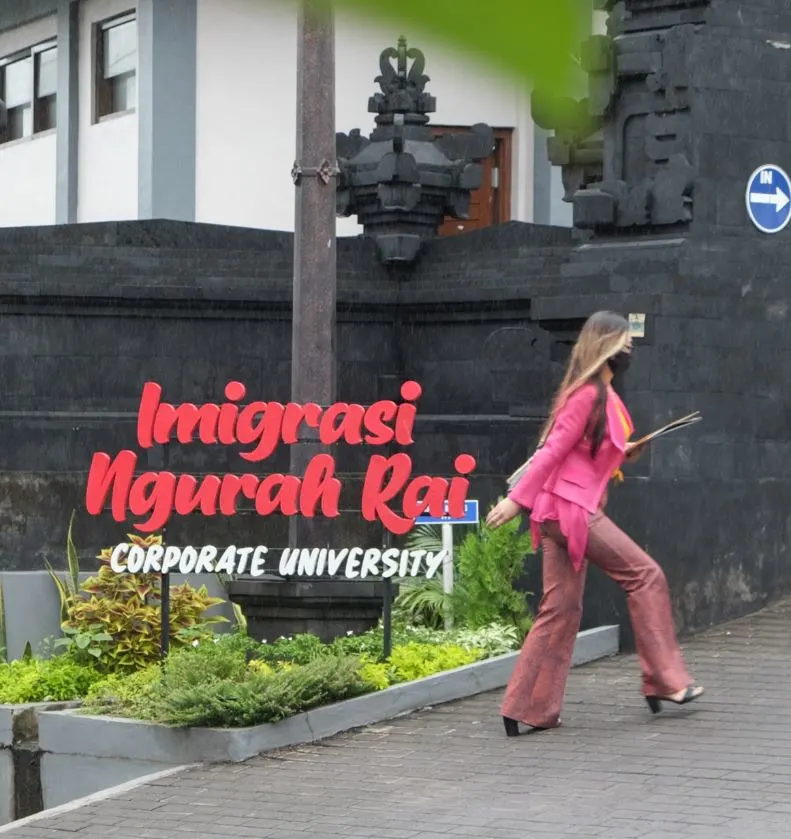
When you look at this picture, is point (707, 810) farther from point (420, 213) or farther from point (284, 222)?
point (284, 222)

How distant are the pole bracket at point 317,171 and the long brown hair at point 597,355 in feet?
8.87

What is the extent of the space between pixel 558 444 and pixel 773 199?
385 centimetres

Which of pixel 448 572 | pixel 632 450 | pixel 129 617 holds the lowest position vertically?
pixel 129 617

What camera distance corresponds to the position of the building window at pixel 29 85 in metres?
1.54

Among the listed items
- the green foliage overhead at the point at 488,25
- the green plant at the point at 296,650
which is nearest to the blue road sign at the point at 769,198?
the green plant at the point at 296,650

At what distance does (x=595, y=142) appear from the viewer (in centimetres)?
1156

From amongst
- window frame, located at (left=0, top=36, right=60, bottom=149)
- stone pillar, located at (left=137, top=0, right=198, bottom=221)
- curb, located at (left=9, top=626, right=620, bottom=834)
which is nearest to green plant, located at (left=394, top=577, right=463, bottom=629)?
curb, located at (left=9, top=626, right=620, bottom=834)

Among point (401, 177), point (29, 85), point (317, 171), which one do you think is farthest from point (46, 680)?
point (29, 85)

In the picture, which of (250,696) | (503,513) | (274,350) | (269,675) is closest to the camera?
(503,513)

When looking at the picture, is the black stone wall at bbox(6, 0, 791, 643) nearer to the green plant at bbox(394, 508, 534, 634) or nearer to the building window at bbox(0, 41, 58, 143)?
the green plant at bbox(394, 508, 534, 634)

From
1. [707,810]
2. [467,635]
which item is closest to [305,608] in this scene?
[467,635]

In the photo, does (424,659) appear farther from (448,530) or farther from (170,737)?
(170,737)

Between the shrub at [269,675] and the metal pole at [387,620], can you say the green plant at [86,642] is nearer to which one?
the shrub at [269,675]

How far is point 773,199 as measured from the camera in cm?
1090
